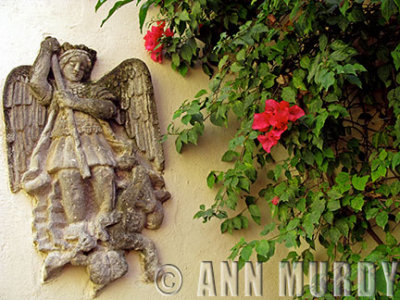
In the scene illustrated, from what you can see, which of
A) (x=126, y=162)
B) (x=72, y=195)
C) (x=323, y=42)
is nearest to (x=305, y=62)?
(x=323, y=42)

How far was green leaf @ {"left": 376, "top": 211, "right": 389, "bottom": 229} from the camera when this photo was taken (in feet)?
7.04

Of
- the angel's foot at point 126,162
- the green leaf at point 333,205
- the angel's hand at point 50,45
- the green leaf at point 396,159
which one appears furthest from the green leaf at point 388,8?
the angel's hand at point 50,45

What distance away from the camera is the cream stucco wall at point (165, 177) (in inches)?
91.6

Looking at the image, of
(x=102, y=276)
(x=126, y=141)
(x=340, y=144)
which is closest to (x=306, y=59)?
(x=340, y=144)

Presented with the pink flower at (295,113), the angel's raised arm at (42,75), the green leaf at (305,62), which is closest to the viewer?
the pink flower at (295,113)

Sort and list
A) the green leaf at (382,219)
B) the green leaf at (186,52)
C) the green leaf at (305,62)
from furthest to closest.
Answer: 1. the green leaf at (186,52)
2. the green leaf at (305,62)
3. the green leaf at (382,219)

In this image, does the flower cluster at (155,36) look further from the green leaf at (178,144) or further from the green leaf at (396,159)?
the green leaf at (396,159)

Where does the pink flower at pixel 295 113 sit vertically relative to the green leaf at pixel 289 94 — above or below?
below

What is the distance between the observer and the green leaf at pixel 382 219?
215 cm

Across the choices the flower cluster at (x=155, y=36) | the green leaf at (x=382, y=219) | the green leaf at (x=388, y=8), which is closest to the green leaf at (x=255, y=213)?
the green leaf at (x=382, y=219)

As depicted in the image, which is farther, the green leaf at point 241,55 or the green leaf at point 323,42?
the green leaf at point 241,55

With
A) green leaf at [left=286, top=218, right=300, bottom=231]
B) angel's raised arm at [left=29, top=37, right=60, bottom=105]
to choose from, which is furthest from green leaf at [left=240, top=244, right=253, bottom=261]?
angel's raised arm at [left=29, top=37, right=60, bottom=105]

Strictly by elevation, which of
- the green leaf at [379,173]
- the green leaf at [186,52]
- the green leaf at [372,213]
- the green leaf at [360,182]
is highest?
the green leaf at [186,52]

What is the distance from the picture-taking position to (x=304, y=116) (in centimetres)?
228
